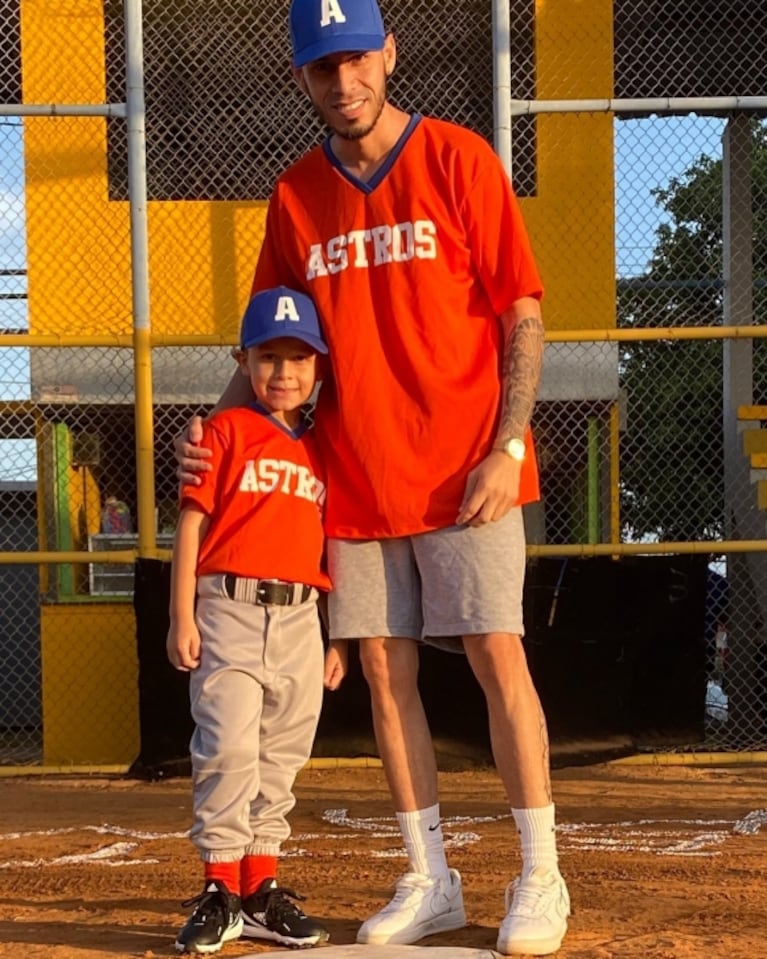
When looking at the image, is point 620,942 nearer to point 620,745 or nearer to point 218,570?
point 218,570

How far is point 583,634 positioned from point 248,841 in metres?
4.14

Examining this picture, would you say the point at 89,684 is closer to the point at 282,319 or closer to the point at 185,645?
the point at 185,645

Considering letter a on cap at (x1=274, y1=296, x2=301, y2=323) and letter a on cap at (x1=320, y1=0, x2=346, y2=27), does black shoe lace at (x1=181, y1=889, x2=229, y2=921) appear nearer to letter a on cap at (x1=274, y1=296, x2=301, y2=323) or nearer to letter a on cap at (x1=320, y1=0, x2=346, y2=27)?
letter a on cap at (x1=274, y1=296, x2=301, y2=323)

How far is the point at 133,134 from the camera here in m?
7.40

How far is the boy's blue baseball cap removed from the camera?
3521mm

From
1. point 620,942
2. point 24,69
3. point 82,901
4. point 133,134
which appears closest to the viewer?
point 620,942

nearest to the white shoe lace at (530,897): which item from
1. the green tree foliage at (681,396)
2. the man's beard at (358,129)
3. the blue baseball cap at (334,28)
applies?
the man's beard at (358,129)

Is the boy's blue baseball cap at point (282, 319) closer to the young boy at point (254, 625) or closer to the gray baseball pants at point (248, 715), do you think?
the young boy at point (254, 625)

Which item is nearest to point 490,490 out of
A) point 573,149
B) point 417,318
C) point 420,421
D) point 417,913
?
point 420,421

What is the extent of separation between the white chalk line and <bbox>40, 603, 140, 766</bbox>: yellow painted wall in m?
2.54

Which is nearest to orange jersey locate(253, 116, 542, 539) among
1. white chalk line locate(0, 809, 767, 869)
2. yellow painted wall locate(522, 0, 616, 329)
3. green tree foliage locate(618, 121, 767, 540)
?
white chalk line locate(0, 809, 767, 869)

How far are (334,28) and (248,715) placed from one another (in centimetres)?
164

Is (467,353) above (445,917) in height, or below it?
above

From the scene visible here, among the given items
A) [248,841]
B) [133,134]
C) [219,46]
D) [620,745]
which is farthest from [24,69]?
[248,841]
